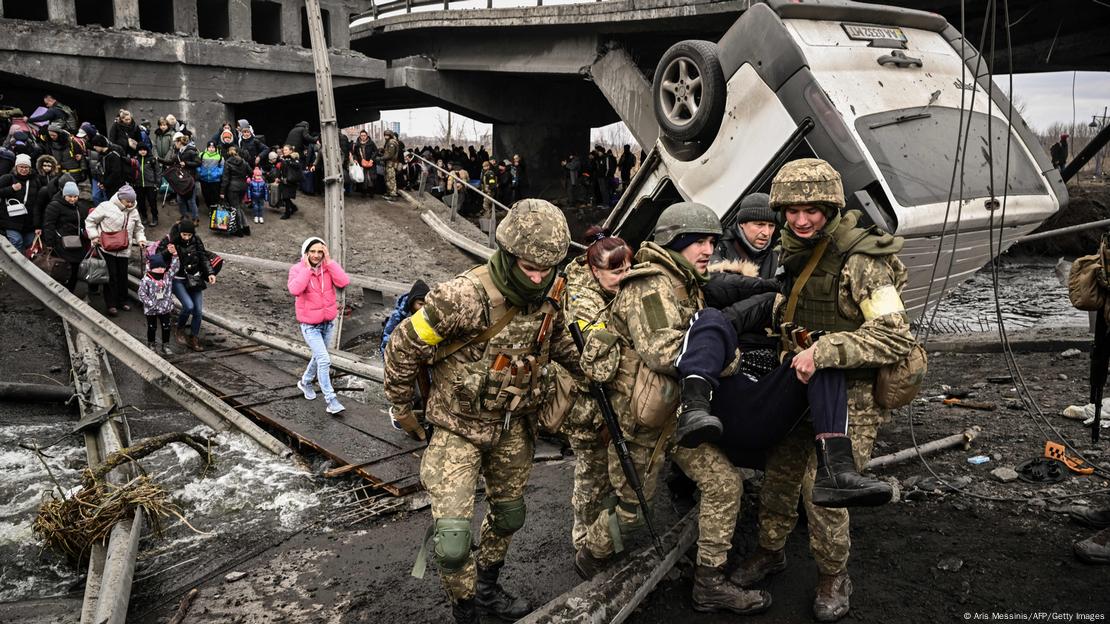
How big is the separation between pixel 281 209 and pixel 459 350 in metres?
13.5

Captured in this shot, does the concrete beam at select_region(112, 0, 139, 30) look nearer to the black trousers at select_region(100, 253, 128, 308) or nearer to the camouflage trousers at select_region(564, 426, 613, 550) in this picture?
the black trousers at select_region(100, 253, 128, 308)

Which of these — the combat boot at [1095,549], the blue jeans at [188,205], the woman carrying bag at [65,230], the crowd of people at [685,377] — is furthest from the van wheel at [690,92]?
the blue jeans at [188,205]

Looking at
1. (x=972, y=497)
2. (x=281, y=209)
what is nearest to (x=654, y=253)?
(x=972, y=497)

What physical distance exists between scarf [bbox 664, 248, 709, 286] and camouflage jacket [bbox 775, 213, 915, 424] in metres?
0.60

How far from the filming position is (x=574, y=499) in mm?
4121

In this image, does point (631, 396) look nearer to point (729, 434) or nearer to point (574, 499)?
point (729, 434)

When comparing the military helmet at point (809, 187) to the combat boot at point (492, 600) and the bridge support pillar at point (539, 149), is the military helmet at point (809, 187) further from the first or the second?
the bridge support pillar at point (539, 149)

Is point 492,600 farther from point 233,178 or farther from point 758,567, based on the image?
point 233,178

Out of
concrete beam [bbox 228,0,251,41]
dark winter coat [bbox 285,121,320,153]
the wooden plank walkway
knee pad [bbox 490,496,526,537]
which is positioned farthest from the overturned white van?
concrete beam [bbox 228,0,251,41]

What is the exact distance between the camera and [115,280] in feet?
32.6

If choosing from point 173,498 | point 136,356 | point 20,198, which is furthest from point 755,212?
point 20,198

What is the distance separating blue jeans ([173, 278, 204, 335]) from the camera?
891cm

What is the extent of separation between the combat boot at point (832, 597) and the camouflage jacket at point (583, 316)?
1227mm

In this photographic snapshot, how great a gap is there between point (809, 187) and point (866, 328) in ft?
2.14
